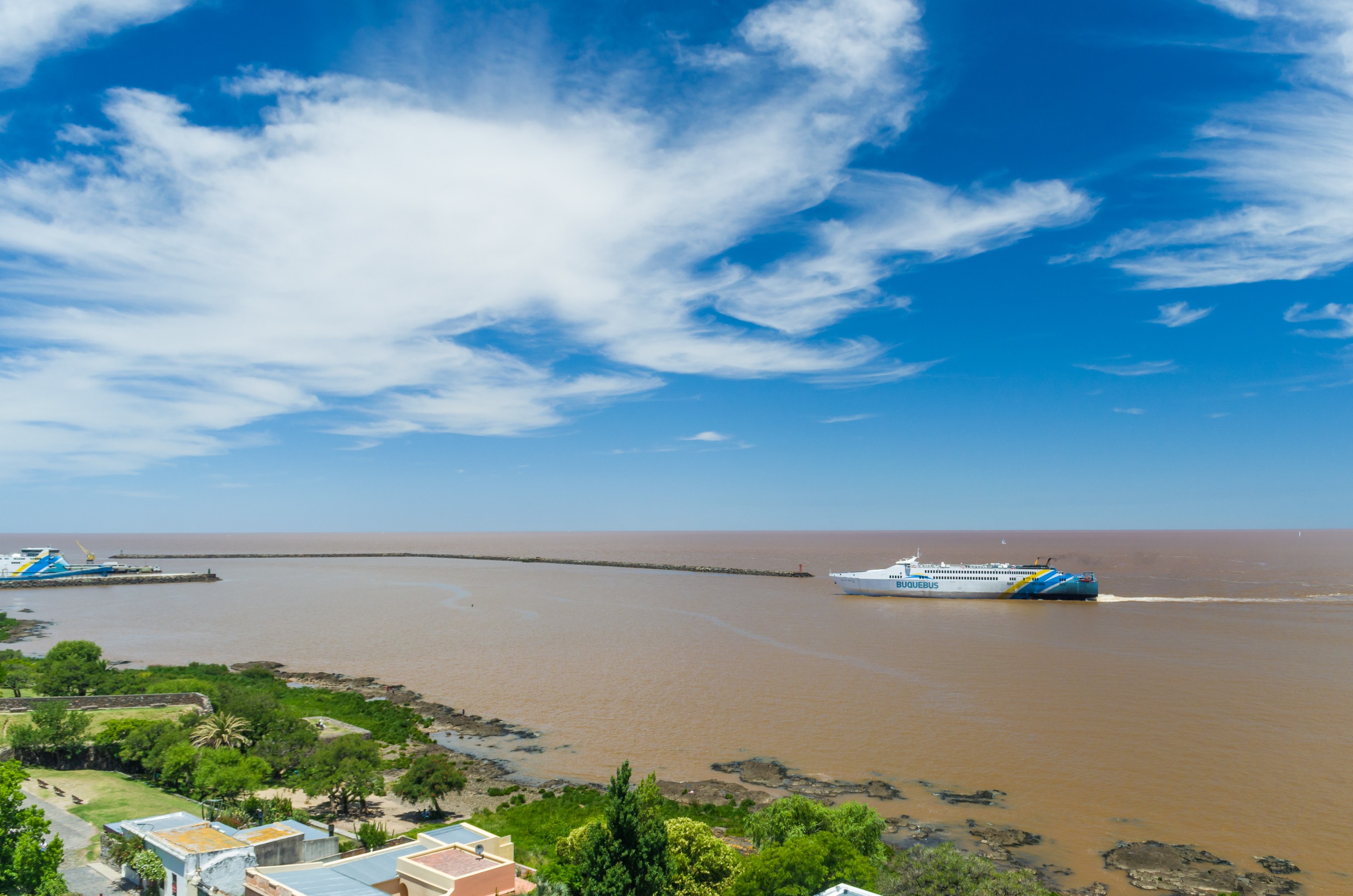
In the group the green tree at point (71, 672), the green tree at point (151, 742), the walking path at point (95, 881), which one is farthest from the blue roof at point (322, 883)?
the green tree at point (71, 672)

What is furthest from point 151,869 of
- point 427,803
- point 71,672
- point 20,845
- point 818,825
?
point 71,672

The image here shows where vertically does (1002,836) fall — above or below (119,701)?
below

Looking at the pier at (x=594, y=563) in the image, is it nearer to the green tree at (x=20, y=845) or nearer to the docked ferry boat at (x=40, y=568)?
the docked ferry boat at (x=40, y=568)

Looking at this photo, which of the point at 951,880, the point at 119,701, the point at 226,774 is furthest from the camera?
the point at 119,701

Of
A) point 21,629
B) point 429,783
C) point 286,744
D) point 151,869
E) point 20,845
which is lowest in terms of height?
point 21,629

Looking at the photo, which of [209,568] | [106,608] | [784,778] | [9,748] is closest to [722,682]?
[784,778]

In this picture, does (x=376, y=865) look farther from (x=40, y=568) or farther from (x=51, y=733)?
(x=40, y=568)

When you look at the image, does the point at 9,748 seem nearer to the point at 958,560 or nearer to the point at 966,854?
the point at 966,854
